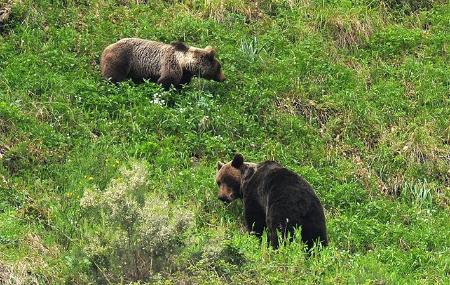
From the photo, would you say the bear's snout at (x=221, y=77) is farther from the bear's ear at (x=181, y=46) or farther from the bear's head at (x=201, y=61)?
the bear's ear at (x=181, y=46)

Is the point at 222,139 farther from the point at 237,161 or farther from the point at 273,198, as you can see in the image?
the point at 273,198

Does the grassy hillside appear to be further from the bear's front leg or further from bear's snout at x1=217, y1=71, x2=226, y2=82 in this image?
the bear's front leg

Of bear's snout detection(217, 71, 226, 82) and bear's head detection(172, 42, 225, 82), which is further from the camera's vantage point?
bear's snout detection(217, 71, 226, 82)

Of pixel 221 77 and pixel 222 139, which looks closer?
pixel 222 139

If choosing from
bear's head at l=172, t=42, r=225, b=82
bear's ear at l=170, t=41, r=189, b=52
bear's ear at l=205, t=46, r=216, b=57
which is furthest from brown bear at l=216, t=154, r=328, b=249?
bear's ear at l=170, t=41, r=189, b=52

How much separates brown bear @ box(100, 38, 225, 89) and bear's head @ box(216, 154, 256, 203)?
2439 mm

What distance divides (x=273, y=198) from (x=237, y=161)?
1.64 m

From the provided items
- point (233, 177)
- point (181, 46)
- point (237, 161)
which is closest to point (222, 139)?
point (237, 161)

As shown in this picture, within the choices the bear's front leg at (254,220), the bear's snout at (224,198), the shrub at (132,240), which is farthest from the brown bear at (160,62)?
the shrub at (132,240)

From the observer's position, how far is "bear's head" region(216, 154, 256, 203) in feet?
37.8

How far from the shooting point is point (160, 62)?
45.1ft

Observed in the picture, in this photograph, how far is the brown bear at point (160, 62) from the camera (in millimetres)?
13586

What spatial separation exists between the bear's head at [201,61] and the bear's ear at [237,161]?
2479 mm

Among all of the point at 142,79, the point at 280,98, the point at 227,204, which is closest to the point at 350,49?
the point at 280,98
